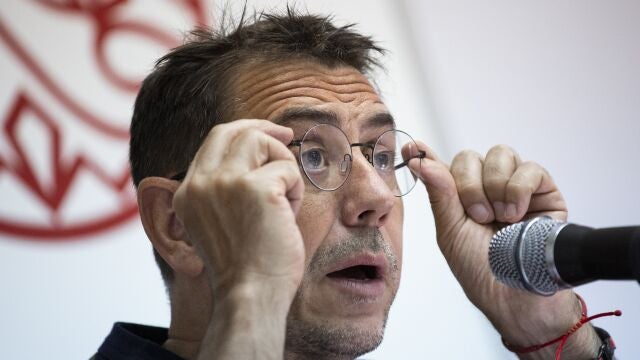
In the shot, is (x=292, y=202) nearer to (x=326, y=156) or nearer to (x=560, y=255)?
(x=326, y=156)

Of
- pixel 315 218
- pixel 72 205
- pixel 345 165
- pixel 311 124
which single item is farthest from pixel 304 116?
pixel 72 205

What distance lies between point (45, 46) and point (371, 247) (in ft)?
4.59

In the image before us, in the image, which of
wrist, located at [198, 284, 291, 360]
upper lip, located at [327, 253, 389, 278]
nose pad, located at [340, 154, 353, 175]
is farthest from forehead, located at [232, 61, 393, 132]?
wrist, located at [198, 284, 291, 360]

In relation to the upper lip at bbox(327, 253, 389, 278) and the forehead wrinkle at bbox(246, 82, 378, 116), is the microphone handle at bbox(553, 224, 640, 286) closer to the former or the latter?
the upper lip at bbox(327, 253, 389, 278)

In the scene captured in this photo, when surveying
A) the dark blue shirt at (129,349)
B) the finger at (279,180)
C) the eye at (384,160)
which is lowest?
the dark blue shirt at (129,349)

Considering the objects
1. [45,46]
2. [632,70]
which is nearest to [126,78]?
[45,46]

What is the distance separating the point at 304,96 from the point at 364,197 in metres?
0.32

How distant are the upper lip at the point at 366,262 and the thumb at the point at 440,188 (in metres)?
0.33

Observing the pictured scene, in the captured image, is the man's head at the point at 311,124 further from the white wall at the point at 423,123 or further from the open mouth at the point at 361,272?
the white wall at the point at 423,123

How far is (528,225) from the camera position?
1.37m

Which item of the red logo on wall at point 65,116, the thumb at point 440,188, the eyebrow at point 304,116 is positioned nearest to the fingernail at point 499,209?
the thumb at point 440,188

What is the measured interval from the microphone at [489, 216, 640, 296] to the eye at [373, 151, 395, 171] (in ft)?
1.85

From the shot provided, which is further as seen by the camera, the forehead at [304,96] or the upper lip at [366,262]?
the forehead at [304,96]

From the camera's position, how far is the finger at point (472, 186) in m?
2.09
